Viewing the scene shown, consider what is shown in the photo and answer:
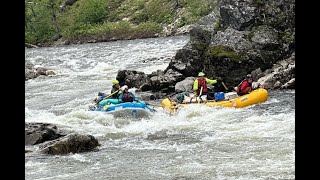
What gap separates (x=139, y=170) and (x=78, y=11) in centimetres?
5756

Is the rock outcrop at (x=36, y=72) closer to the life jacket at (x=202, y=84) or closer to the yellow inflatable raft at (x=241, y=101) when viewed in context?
the life jacket at (x=202, y=84)

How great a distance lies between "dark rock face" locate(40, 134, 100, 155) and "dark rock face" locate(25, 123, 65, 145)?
91cm

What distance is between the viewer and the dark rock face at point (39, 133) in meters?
13.1

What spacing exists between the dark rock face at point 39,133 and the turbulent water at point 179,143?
115cm

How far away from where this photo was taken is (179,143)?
40.4 feet

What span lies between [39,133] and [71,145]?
175 centimetres

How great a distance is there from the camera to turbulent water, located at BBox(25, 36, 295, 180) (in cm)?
972

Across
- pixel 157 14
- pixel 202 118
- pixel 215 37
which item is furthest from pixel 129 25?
pixel 202 118

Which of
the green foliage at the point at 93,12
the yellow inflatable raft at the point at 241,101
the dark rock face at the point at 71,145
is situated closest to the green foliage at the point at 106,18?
the green foliage at the point at 93,12

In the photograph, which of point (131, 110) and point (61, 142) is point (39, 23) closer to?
point (131, 110)
